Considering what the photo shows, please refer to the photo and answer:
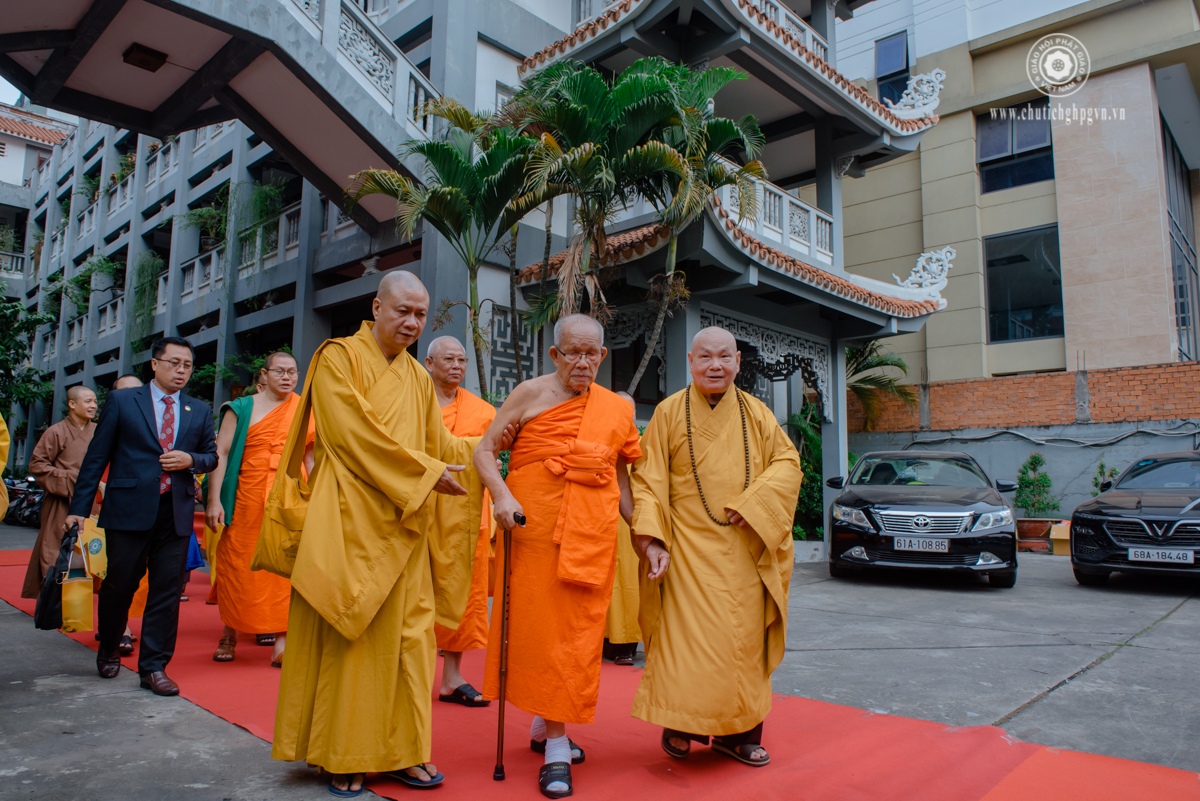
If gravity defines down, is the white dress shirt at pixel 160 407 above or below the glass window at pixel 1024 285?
below

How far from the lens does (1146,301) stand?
13.0 meters

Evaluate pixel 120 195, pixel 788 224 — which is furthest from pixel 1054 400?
pixel 120 195

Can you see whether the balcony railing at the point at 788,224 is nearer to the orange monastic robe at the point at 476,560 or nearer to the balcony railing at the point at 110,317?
the orange monastic robe at the point at 476,560

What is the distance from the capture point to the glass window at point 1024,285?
557 inches

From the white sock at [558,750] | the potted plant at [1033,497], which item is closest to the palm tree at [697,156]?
the white sock at [558,750]

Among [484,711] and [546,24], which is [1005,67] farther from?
[484,711]

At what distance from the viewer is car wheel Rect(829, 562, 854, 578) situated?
7.90 metres

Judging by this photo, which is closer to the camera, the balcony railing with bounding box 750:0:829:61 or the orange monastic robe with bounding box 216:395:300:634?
the orange monastic robe with bounding box 216:395:300:634

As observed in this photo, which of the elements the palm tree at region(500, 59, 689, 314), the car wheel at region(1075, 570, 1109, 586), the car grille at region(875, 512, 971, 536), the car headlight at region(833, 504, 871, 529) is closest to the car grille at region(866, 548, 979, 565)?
the car grille at region(875, 512, 971, 536)

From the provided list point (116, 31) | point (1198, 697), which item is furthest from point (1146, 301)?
point (116, 31)

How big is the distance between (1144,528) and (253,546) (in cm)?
722

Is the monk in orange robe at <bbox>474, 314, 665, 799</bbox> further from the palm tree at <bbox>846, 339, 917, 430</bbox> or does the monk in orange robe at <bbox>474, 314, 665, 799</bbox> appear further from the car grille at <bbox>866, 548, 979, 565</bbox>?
the palm tree at <bbox>846, 339, 917, 430</bbox>

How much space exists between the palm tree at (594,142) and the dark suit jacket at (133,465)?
3.69 metres

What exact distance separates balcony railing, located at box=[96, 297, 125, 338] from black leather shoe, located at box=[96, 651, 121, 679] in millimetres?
16292
